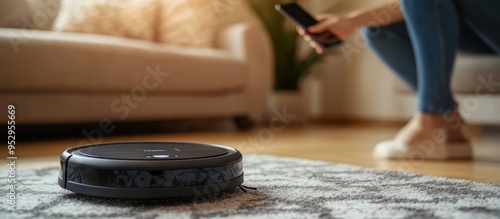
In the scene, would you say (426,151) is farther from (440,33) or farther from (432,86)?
(440,33)

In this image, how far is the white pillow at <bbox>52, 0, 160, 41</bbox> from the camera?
230cm

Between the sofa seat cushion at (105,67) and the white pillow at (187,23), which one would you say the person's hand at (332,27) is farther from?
the white pillow at (187,23)

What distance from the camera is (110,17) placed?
7.82 ft

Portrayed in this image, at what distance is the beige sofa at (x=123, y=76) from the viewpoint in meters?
1.84

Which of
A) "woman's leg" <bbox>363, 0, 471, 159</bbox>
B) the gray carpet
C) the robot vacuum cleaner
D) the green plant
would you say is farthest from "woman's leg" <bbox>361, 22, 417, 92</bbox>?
the green plant

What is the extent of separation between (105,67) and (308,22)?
88cm

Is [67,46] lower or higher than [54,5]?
lower

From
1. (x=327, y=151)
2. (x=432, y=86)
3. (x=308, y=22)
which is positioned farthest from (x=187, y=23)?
(x=432, y=86)

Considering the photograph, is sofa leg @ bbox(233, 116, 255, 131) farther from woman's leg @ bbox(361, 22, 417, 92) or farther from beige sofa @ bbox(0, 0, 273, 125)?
woman's leg @ bbox(361, 22, 417, 92)

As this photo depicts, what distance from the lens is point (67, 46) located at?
6.23 feet

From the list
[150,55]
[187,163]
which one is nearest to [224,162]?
[187,163]

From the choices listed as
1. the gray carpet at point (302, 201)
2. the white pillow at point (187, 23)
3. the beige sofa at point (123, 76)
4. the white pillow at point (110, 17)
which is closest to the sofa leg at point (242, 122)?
the beige sofa at point (123, 76)

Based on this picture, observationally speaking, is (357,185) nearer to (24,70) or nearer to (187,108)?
(24,70)

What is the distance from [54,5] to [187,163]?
186 centimetres
